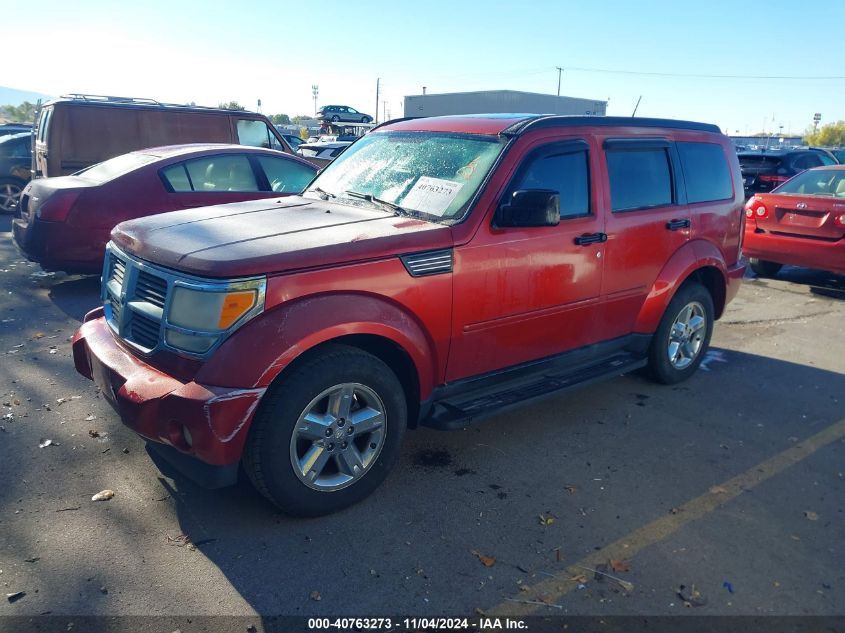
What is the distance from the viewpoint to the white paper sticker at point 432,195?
3.74 m

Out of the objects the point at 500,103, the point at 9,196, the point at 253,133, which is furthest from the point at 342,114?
the point at 253,133

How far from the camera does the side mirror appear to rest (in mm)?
3621

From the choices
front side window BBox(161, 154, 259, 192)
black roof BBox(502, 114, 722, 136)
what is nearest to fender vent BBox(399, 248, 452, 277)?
black roof BBox(502, 114, 722, 136)

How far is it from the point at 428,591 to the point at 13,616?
1643 mm

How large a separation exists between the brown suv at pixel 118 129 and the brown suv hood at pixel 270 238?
18.4 ft

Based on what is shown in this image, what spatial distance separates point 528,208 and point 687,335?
2.43m

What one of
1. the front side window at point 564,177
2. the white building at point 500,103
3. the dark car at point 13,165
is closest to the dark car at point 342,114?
the white building at point 500,103

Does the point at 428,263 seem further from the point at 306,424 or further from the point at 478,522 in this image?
the point at 478,522

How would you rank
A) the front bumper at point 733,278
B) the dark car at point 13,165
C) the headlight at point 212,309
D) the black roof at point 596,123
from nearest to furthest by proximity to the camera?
the headlight at point 212,309, the black roof at point 596,123, the front bumper at point 733,278, the dark car at point 13,165

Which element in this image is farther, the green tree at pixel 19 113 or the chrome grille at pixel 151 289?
the green tree at pixel 19 113

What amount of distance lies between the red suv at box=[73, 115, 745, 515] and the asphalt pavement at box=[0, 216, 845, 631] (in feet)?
1.20

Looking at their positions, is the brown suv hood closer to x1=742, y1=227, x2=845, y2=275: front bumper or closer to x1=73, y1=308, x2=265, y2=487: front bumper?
x1=73, y1=308, x2=265, y2=487: front bumper

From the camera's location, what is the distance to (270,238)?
3.24 metres

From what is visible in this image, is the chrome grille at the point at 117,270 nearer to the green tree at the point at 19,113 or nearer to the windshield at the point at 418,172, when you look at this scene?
the windshield at the point at 418,172
